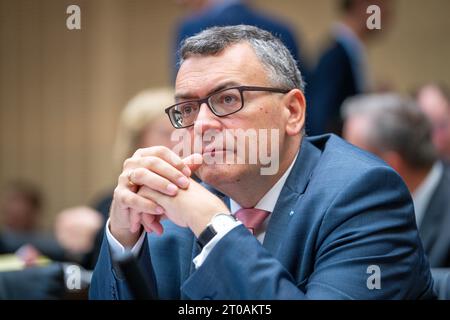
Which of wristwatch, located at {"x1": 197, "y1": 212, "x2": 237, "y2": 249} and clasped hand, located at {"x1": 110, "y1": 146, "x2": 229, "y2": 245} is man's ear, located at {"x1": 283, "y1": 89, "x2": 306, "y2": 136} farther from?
wristwatch, located at {"x1": 197, "y1": 212, "x2": 237, "y2": 249}

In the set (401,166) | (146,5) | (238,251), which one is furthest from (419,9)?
(238,251)

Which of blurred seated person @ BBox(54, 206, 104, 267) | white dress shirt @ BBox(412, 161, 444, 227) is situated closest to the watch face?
white dress shirt @ BBox(412, 161, 444, 227)

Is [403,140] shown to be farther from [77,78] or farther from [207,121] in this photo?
[77,78]

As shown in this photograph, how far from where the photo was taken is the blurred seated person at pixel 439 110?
4566mm

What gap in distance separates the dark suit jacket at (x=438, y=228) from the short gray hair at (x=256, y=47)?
122cm

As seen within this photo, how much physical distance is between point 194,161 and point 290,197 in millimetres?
258

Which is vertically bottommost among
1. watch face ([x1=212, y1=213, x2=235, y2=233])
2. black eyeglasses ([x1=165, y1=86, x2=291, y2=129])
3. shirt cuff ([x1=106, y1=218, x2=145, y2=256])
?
shirt cuff ([x1=106, y1=218, x2=145, y2=256])

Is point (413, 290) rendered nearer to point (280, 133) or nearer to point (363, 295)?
point (363, 295)

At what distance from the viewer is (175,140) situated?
6.42 feet

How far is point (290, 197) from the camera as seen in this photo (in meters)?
1.85

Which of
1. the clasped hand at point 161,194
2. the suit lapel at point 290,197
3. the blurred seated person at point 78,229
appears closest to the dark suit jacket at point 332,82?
the blurred seated person at point 78,229

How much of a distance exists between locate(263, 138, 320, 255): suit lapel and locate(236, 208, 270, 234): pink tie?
0.08m

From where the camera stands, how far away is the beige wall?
6059mm

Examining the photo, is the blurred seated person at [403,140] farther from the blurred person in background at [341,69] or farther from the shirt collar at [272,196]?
the shirt collar at [272,196]
